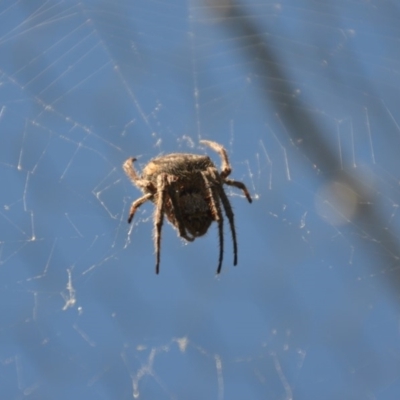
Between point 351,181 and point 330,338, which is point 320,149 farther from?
point 330,338

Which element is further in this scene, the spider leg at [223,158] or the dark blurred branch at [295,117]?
the spider leg at [223,158]

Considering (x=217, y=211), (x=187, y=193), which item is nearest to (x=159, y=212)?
(x=187, y=193)

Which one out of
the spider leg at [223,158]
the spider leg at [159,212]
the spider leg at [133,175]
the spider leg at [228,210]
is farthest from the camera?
the spider leg at [223,158]

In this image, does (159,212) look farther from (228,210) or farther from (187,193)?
(228,210)

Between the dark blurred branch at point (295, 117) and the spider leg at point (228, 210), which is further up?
the dark blurred branch at point (295, 117)

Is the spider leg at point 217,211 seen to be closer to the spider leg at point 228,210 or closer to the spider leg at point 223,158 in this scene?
the spider leg at point 228,210

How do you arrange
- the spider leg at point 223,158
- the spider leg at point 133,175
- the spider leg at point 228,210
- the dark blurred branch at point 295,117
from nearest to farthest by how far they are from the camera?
the dark blurred branch at point 295,117 → the spider leg at point 228,210 → the spider leg at point 133,175 → the spider leg at point 223,158

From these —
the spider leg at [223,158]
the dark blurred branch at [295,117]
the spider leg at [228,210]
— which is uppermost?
the dark blurred branch at [295,117]

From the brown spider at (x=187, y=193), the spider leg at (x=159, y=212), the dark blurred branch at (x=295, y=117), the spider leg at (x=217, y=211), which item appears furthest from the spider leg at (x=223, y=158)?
the dark blurred branch at (x=295, y=117)
